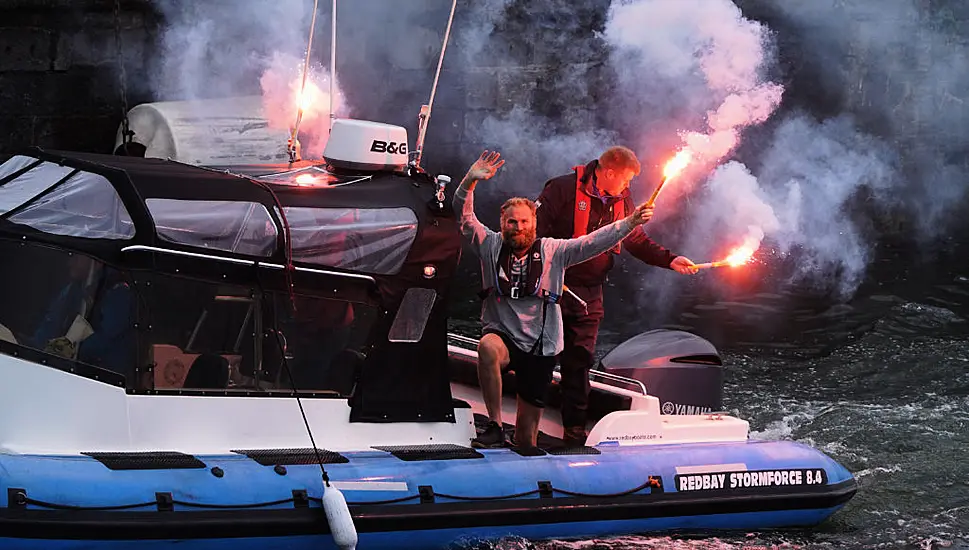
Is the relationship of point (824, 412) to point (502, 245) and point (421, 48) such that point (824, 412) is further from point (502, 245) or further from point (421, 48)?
point (421, 48)

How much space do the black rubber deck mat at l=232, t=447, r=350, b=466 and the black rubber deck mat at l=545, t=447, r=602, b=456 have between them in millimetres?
1260

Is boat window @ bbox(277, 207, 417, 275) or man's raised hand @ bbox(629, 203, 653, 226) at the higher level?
man's raised hand @ bbox(629, 203, 653, 226)

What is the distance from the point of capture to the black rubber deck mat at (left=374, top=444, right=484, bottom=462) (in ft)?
25.0

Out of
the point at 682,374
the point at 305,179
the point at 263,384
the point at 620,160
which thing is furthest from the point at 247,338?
the point at 682,374

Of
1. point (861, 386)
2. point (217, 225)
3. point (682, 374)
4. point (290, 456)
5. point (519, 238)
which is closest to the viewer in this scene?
point (217, 225)

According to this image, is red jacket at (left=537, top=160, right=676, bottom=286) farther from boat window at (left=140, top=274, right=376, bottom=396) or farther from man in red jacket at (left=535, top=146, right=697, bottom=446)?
boat window at (left=140, top=274, right=376, bottom=396)

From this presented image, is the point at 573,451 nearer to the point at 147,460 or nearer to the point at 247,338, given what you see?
the point at 247,338

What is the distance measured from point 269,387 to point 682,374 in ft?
9.01

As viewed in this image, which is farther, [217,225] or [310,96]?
[310,96]

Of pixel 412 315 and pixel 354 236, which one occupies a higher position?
pixel 354 236

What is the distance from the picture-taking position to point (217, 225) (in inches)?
284

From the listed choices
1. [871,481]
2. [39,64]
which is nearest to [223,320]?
[871,481]

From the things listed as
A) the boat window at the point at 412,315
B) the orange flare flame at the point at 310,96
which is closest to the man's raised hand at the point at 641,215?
the boat window at the point at 412,315

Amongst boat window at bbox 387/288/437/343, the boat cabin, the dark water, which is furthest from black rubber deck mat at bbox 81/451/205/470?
the dark water
